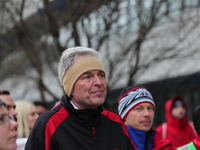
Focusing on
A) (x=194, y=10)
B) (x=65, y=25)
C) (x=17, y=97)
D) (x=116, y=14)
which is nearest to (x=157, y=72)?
(x=194, y=10)

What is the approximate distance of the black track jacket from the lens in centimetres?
195

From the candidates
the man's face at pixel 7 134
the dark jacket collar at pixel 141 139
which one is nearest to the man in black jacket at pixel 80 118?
the man's face at pixel 7 134

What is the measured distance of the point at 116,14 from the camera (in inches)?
237

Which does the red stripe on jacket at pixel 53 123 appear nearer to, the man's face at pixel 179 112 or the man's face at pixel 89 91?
the man's face at pixel 89 91

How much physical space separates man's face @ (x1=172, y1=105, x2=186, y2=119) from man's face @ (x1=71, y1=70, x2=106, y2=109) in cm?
396

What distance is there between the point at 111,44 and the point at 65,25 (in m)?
1.47

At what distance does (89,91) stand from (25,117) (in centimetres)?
256

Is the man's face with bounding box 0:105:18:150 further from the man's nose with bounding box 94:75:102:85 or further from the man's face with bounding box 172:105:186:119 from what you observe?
the man's face with bounding box 172:105:186:119

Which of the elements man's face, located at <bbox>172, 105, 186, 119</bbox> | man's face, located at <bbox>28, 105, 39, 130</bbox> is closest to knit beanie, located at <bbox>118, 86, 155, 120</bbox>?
man's face, located at <bbox>28, 105, 39, 130</bbox>

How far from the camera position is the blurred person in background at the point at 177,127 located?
539cm

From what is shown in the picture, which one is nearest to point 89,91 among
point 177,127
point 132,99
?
point 132,99

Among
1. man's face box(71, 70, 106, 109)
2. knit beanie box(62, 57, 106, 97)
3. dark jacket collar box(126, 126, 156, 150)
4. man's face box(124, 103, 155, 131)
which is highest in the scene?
knit beanie box(62, 57, 106, 97)

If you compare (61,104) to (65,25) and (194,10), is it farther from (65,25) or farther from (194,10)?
(194,10)

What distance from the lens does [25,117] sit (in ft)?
14.3
